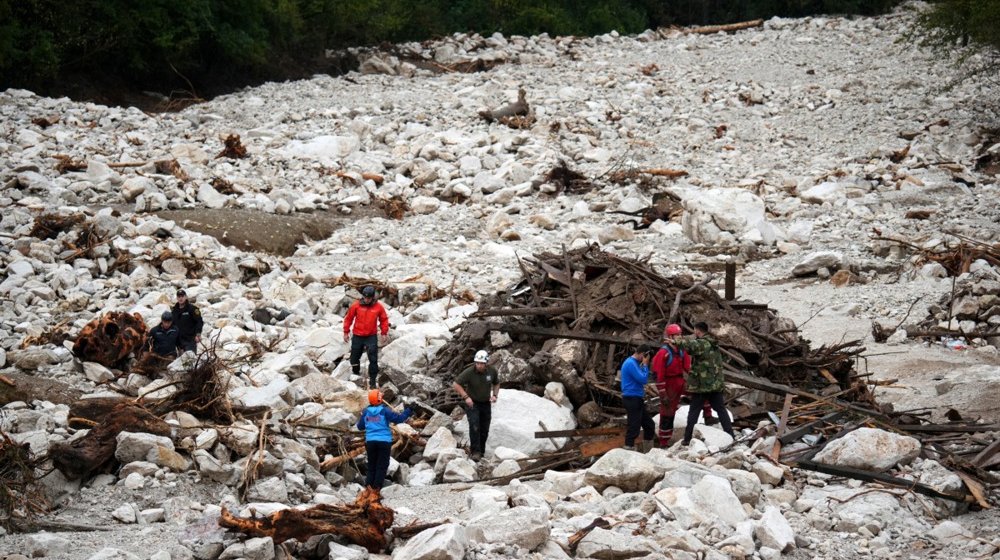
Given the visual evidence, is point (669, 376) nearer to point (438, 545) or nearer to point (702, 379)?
point (702, 379)

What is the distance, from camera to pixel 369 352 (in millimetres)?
9711

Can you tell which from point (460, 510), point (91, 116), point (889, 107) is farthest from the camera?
point (889, 107)

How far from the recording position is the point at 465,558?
17.7 ft

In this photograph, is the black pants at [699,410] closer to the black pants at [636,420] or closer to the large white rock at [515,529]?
the black pants at [636,420]

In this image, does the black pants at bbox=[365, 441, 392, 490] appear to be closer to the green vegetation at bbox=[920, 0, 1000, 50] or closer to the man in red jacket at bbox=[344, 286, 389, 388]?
the man in red jacket at bbox=[344, 286, 389, 388]

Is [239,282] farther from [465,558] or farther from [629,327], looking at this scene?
[465,558]

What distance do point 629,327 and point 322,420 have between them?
9.42 ft

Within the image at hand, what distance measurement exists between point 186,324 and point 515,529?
552cm

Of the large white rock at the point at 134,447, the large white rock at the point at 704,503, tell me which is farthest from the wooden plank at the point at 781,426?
the large white rock at the point at 134,447

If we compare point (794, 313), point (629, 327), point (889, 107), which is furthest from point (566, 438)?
point (889, 107)

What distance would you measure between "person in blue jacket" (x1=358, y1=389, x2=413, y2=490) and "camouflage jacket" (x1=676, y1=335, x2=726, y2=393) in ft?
7.30

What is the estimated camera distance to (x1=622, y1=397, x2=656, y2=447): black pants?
7.66 m

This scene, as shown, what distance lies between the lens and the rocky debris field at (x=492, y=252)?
6277 millimetres

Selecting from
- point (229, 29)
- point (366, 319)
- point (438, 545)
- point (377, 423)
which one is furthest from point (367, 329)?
point (229, 29)
